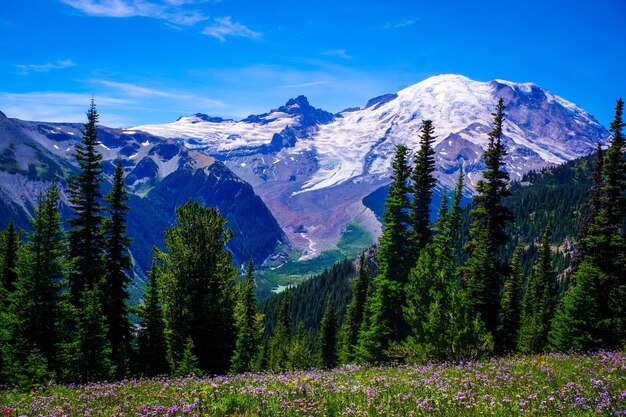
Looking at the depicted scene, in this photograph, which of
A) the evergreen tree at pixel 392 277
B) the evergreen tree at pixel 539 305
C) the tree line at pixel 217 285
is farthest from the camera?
the evergreen tree at pixel 539 305

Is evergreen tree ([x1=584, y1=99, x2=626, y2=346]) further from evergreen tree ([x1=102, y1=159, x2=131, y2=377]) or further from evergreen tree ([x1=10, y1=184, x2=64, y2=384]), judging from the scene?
evergreen tree ([x1=10, y1=184, x2=64, y2=384])

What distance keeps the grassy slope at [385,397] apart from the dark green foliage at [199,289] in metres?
18.3

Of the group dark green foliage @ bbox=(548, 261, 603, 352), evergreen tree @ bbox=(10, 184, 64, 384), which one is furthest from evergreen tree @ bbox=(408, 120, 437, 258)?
evergreen tree @ bbox=(10, 184, 64, 384)

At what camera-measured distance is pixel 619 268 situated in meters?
30.8

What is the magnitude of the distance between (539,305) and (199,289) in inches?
1739

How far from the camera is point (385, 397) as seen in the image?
317 inches

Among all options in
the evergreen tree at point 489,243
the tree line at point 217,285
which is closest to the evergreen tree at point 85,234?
the tree line at point 217,285

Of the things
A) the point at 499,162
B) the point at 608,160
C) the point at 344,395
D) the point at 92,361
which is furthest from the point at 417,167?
the point at 344,395

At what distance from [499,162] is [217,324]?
21.5m

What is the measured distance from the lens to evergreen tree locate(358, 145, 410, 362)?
33625mm

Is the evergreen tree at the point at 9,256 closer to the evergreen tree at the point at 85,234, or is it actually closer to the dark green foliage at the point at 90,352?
the evergreen tree at the point at 85,234

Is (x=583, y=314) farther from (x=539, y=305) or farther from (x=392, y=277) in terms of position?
(x=539, y=305)

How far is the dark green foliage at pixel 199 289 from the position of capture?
2858 centimetres

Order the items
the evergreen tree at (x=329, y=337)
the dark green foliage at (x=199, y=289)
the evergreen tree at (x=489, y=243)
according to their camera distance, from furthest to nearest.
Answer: the evergreen tree at (x=329, y=337)
the evergreen tree at (x=489, y=243)
the dark green foliage at (x=199, y=289)
